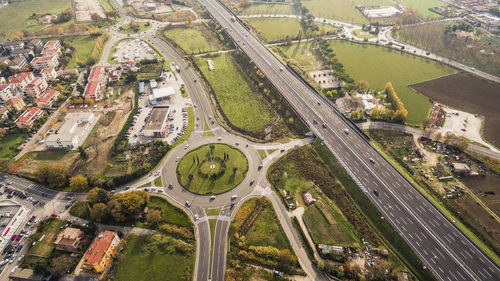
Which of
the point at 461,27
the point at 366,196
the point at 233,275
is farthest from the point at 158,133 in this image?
the point at 461,27

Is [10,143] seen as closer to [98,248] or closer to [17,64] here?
[17,64]

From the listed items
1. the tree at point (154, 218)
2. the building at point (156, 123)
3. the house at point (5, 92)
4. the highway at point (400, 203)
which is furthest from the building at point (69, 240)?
the house at point (5, 92)

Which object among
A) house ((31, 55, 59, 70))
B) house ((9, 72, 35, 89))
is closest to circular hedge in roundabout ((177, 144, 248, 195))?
house ((9, 72, 35, 89))

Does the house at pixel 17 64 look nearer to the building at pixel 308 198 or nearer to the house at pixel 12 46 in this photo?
the house at pixel 12 46

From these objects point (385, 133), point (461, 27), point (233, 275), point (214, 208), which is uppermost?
point (461, 27)

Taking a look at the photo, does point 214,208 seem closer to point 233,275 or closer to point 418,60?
point 233,275

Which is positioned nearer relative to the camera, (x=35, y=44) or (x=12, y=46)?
(x=12, y=46)

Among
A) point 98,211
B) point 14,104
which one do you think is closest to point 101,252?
point 98,211
